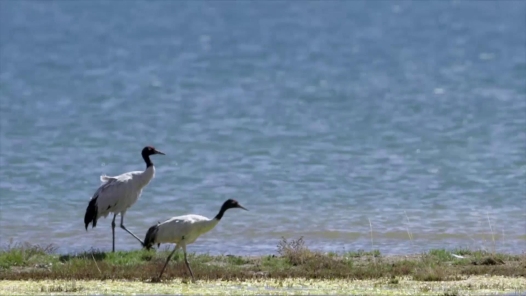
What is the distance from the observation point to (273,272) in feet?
54.3

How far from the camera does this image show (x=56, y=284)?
15445 mm

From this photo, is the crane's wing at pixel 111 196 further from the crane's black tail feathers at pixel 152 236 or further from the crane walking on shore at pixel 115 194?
the crane's black tail feathers at pixel 152 236

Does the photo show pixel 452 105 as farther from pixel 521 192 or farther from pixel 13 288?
pixel 13 288

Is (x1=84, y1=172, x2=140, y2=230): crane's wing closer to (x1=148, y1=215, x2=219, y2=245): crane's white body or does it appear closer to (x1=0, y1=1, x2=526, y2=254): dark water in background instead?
(x1=0, y1=1, x2=526, y2=254): dark water in background

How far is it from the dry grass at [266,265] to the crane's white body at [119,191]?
89 cm

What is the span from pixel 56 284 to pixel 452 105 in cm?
2199

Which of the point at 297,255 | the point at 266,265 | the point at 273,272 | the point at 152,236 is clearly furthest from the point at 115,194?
the point at 273,272

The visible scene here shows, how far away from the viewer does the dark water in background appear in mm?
22500

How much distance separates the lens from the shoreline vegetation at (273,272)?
15.2m

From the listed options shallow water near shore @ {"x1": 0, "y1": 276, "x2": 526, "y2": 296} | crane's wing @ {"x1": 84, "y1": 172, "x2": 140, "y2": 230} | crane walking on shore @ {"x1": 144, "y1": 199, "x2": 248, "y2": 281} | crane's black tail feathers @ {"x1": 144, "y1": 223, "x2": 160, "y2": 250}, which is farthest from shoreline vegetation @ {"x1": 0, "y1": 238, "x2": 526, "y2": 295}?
crane's wing @ {"x1": 84, "y1": 172, "x2": 140, "y2": 230}

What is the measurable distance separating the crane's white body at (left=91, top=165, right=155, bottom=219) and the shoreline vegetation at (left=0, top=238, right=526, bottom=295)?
98 centimetres

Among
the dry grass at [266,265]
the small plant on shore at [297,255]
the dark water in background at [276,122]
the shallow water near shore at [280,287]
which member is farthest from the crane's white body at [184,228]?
the dark water in background at [276,122]

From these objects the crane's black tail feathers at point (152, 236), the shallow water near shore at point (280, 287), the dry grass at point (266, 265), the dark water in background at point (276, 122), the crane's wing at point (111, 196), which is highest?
the dark water in background at point (276, 122)

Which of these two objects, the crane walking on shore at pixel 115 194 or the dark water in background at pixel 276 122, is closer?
the crane walking on shore at pixel 115 194
